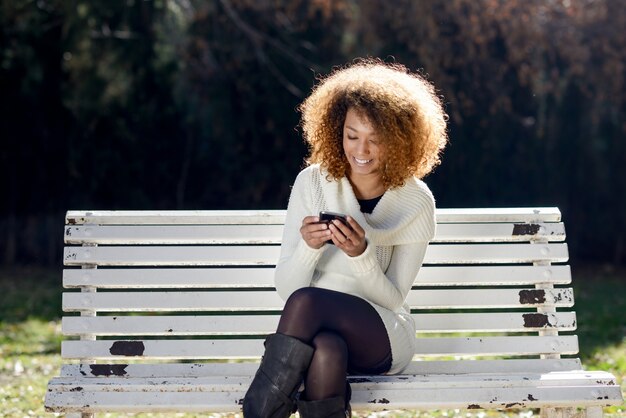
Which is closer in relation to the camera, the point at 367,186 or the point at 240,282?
the point at 367,186

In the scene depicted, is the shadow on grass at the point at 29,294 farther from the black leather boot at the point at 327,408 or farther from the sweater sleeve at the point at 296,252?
the black leather boot at the point at 327,408

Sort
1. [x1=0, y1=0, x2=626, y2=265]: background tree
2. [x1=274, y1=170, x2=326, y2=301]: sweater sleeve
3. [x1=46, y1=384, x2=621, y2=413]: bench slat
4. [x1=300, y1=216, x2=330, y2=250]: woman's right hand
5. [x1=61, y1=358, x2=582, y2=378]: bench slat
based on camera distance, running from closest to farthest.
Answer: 1. [x1=46, y1=384, x2=621, y2=413]: bench slat
2. [x1=300, y1=216, x2=330, y2=250]: woman's right hand
3. [x1=274, y1=170, x2=326, y2=301]: sweater sleeve
4. [x1=61, y1=358, x2=582, y2=378]: bench slat
5. [x1=0, y1=0, x2=626, y2=265]: background tree

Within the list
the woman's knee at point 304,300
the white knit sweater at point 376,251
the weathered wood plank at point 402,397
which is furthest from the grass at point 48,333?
the woman's knee at point 304,300

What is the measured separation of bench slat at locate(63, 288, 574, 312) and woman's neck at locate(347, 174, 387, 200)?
0.44 m

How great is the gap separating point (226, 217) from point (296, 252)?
50 centimetres

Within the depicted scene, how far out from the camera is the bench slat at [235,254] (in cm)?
374

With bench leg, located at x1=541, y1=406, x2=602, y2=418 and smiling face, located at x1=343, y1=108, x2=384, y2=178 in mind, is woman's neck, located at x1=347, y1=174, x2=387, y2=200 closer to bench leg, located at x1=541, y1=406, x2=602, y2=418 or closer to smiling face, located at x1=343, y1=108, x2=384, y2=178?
smiling face, located at x1=343, y1=108, x2=384, y2=178

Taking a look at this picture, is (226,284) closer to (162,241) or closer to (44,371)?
(162,241)

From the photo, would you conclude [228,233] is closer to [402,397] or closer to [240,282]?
[240,282]

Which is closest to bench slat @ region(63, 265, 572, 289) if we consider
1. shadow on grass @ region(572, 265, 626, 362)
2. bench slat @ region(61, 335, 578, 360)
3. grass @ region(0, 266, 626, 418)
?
bench slat @ region(61, 335, 578, 360)

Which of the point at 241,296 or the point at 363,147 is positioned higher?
the point at 363,147

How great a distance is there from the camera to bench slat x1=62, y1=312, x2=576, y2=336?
362 cm

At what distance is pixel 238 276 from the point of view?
12.3 feet

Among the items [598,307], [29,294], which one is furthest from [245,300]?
[29,294]
